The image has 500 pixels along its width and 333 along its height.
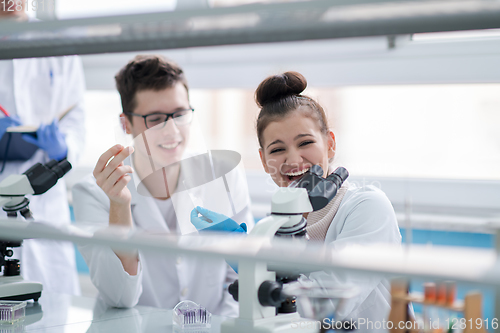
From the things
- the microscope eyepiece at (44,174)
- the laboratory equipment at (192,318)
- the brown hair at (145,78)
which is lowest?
the laboratory equipment at (192,318)

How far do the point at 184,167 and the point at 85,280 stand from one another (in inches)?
89.9

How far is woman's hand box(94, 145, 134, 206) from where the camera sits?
1.39 meters

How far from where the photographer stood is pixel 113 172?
144 cm

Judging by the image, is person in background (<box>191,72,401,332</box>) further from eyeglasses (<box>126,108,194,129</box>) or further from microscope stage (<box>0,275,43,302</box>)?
microscope stage (<box>0,275,43,302</box>)

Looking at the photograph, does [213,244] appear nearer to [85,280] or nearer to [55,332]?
[55,332]

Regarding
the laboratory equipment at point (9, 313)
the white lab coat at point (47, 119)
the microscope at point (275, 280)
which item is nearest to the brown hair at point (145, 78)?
the white lab coat at point (47, 119)

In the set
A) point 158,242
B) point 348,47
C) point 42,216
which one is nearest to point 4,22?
point 158,242

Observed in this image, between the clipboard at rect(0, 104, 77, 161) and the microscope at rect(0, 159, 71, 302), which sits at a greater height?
the clipboard at rect(0, 104, 77, 161)

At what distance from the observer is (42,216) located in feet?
7.15

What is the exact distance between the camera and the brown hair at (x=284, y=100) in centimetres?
152

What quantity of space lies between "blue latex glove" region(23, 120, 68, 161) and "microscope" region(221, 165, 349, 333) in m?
1.48

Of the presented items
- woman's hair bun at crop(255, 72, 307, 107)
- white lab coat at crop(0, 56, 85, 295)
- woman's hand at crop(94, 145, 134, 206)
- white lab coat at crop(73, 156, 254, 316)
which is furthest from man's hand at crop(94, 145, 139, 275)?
white lab coat at crop(0, 56, 85, 295)

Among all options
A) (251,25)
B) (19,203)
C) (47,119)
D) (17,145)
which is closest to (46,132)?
(17,145)

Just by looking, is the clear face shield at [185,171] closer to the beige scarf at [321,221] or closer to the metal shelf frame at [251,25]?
the beige scarf at [321,221]
